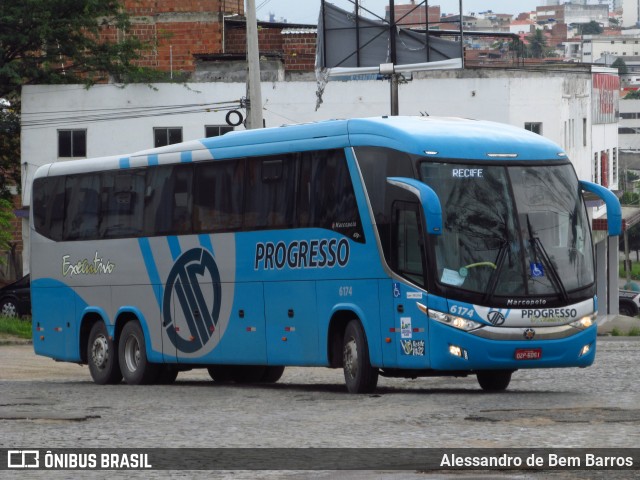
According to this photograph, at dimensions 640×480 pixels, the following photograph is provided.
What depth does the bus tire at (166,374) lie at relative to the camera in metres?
22.9

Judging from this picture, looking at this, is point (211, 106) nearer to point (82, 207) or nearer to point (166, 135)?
point (166, 135)

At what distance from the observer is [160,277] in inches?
871

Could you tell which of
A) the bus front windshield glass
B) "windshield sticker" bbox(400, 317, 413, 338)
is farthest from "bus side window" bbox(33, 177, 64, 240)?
the bus front windshield glass

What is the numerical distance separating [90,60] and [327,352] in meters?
36.3

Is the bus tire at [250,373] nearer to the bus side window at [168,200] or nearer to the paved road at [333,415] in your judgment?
the paved road at [333,415]

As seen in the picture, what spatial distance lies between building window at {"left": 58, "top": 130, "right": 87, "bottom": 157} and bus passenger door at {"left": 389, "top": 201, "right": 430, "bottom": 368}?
36764 millimetres

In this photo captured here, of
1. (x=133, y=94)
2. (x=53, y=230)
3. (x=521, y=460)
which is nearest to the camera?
(x=521, y=460)

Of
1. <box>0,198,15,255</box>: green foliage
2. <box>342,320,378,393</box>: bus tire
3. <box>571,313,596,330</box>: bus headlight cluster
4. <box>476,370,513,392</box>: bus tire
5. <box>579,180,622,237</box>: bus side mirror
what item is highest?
<box>579,180,622,237</box>: bus side mirror

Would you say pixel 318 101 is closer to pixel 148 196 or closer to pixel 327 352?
pixel 148 196

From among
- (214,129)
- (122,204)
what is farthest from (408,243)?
(214,129)

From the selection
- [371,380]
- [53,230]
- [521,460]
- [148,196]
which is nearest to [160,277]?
[148,196]

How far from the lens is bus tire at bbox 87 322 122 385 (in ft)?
76.0

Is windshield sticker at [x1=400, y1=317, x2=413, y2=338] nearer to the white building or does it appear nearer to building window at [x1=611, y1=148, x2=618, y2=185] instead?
the white building

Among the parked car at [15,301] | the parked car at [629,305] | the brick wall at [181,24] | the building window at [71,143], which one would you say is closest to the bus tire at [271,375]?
the parked car at [15,301]
